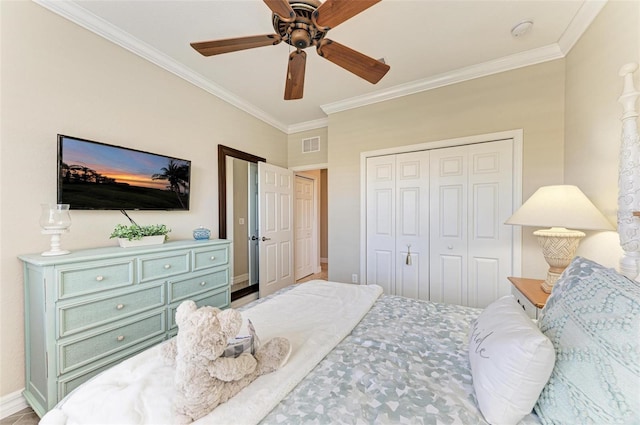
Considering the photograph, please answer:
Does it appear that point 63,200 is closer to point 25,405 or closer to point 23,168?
point 23,168

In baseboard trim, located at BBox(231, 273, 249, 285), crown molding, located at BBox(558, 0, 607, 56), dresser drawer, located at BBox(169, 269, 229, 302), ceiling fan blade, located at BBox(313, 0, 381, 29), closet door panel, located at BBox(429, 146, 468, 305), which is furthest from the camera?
baseboard trim, located at BBox(231, 273, 249, 285)

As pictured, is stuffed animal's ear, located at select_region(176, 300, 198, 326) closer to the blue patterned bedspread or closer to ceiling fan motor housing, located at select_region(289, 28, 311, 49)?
the blue patterned bedspread

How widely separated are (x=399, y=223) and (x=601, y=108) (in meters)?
1.86

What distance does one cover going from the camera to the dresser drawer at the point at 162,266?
1.84 metres

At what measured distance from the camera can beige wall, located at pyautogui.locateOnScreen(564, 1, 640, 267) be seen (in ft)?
4.90

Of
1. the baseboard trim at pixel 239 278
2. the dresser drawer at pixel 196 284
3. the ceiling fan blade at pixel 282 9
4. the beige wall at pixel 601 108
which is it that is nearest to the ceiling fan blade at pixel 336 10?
the ceiling fan blade at pixel 282 9

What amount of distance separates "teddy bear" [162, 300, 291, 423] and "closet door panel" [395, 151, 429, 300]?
2467 millimetres

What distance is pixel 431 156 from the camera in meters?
2.87

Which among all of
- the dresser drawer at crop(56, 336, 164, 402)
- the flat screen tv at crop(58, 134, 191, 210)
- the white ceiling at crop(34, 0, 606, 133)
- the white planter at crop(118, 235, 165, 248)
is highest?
the white ceiling at crop(34, 0, 606, 133)

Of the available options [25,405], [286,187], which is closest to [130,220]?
[25,405]

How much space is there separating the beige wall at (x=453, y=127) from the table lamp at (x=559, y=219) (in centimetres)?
89

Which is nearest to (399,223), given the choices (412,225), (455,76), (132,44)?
(412,225)

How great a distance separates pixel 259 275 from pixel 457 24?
3.39 m

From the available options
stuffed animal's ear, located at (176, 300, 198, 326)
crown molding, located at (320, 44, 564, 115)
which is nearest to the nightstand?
stuffed animal's ear, located at (176, 300, 198, 326)
